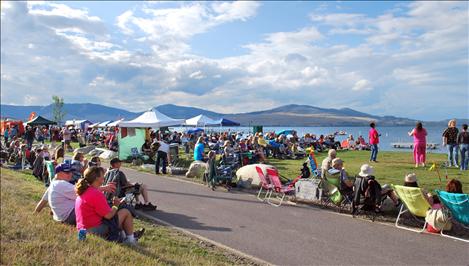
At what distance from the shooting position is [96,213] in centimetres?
628

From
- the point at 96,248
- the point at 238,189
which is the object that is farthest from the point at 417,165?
the point at 96,248

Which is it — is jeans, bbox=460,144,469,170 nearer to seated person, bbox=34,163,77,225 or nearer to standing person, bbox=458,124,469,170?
standing person, bbox=458,124,469,170

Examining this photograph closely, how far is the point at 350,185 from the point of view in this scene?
31.4 feet

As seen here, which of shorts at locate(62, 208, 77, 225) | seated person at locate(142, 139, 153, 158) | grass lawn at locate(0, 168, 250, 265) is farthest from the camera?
seated person at locate(142, 139, 153, 158)

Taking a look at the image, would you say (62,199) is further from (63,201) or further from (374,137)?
(374,137)

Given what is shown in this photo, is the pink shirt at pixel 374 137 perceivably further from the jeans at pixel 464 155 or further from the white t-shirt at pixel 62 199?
the white t-shirt at pixel 62 199

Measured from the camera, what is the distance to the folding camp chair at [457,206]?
24.4 feet

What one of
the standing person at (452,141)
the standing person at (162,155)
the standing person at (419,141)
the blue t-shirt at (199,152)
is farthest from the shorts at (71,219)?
the standing person at (452,141)

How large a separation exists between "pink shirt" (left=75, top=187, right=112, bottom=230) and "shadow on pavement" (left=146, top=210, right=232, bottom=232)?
2.51 meters

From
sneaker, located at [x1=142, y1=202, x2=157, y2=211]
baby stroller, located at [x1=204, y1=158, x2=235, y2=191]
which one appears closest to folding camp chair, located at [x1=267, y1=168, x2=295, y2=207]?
baby stroller, located at [x1=204, y1=158, x2=235, y2=191]

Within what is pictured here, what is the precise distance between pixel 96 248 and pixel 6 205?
4412 mm

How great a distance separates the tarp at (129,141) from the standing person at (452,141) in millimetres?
13793

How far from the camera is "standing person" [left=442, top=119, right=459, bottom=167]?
51.0 ft

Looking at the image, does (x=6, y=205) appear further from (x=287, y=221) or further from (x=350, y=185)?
(x=350, y=185)
